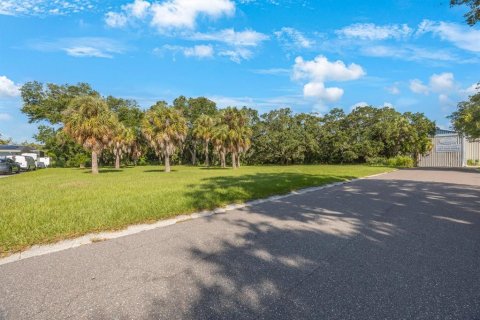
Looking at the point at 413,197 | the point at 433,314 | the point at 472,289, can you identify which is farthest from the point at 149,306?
the point at 413,197

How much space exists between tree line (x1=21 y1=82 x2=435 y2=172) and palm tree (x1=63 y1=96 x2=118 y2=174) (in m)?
4.94

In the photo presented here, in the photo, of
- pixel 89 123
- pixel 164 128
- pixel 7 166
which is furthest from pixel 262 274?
pixel 7 166

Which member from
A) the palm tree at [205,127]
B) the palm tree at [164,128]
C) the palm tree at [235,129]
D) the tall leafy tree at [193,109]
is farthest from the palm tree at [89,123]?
the tall leafy tree at [193,109]

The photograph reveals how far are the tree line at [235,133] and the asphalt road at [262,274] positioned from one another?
28.0 m

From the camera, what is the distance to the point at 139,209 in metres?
7.68

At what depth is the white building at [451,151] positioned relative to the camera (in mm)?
41125

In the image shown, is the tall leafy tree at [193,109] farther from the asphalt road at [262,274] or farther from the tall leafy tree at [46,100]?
the asphalt road at [262,274]

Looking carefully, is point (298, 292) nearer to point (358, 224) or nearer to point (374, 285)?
point (374, 285)

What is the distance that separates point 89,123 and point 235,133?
1770 cm

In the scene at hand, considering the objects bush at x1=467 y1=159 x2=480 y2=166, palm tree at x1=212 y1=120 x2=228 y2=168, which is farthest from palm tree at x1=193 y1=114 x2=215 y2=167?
bush at x1=467 y1=159 x2=480 y2=166

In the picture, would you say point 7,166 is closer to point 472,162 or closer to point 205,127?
point 205,127

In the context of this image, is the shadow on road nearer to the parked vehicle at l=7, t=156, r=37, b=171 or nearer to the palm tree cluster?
the palm tree cluster

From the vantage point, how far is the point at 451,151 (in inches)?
1660

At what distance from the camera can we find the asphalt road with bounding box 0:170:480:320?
113 inches
